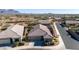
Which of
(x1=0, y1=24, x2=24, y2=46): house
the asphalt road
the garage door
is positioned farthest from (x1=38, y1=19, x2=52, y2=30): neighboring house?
the garage door

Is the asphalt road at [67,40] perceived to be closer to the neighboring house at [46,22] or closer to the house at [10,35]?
the neighboring house at [46,22]

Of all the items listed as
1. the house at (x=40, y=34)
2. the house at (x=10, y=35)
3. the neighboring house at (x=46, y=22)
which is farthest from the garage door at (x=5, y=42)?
the neighboring house at (x=46, y=22)

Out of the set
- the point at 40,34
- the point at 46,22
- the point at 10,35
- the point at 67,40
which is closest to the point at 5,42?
the point at 10,35

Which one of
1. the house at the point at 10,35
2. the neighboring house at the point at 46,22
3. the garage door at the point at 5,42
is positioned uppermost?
the neighboring house at the point at 46,22

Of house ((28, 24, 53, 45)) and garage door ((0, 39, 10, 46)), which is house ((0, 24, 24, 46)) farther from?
house ((28, 24, 53, 45))

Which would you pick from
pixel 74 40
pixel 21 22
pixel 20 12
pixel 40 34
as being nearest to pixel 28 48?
pixel 40 34
